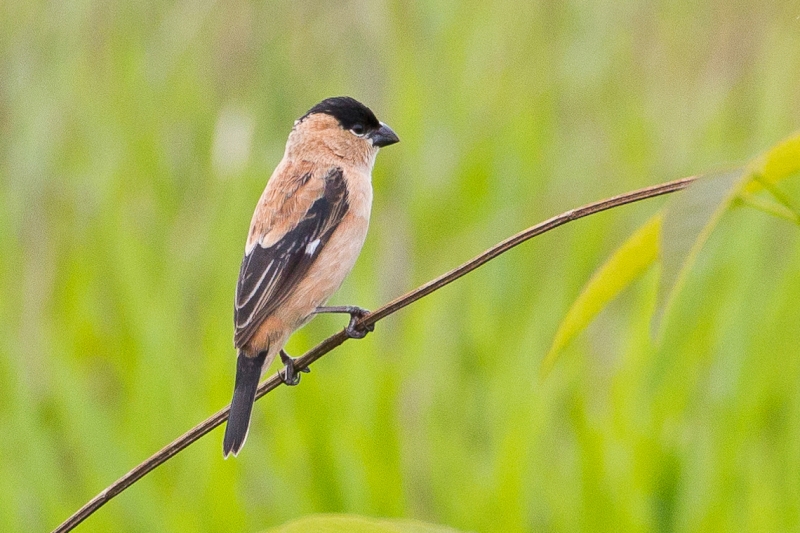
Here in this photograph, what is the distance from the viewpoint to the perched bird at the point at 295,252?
6.84ft

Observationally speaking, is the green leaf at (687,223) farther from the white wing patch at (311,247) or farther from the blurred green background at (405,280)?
the blurred green background at (405,280)

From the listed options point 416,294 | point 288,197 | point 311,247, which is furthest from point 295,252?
point 416,294

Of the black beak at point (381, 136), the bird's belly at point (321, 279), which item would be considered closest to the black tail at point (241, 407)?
the bird's belly at point (321, 279)

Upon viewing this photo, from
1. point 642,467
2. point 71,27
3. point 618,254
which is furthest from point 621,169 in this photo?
point 618,254

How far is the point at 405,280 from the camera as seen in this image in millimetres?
3523

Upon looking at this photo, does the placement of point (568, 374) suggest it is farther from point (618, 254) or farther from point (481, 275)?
point (618, 254)

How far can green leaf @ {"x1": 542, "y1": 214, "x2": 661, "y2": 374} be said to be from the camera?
4.13ft

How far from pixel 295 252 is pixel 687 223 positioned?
129 centimetres

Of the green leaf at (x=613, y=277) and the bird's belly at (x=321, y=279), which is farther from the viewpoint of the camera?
the bird's belly at (x=321, y=279)

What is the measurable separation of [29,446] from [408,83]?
187 cm

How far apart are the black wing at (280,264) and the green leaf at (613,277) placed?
0.90 metres

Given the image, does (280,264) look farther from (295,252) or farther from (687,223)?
(687,223)

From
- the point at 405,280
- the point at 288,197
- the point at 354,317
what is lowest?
the point at 405,280

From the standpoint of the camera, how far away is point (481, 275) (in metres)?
4.13
